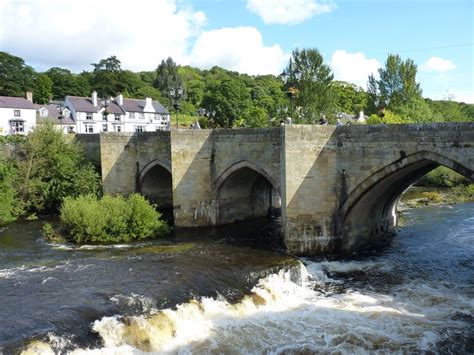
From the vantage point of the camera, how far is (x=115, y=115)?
2162 inches

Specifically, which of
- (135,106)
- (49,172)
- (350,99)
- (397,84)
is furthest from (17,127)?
(350,99)

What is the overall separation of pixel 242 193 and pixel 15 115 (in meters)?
34.0

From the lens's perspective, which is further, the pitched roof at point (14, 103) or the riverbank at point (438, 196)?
the pitched roof at point (14, 103)

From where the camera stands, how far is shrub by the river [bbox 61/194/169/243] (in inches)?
830

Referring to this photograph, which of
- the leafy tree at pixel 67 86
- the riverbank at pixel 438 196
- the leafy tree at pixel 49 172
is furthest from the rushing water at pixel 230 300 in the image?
the leafy tree at pixel 67 86

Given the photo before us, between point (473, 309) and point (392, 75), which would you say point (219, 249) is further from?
point (392, 75)

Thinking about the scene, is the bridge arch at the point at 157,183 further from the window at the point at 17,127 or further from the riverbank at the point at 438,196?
the window at the point at 17,127

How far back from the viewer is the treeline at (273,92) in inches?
1556

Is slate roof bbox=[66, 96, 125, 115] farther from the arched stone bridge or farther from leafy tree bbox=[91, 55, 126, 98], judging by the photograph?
the arched stone bridge

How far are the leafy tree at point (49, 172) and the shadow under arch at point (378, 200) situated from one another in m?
15.9

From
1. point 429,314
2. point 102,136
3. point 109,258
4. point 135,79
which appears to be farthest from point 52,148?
point 135,79

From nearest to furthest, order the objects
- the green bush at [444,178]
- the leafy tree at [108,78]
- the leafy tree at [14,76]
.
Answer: the green bush at [444,178] < the leafy tree at [14,76] < the leafy tree at [108,78]

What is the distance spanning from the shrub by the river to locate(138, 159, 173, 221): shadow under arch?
439 cm

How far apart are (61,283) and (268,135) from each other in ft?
36.7
